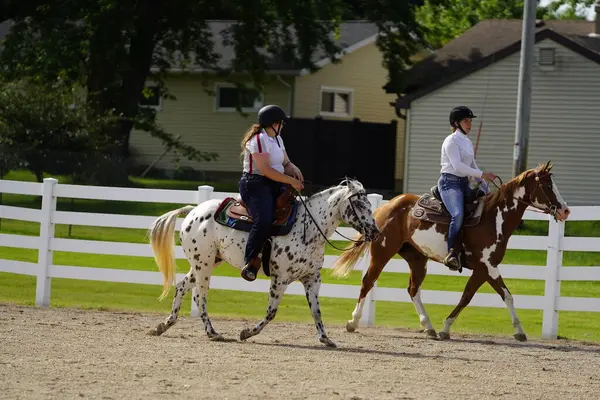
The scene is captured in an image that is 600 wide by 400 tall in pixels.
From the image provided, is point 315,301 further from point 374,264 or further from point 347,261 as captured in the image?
point 374,264

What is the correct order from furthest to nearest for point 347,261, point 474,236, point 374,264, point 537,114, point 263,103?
point 263,103 → point 537,114 → point 374,264 → point 347,261 → point 474,236

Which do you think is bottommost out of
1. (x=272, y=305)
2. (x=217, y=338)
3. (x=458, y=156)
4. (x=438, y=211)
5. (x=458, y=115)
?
(x=217, y=338)

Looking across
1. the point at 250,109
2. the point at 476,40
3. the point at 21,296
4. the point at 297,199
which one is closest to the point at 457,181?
the point at 297,199

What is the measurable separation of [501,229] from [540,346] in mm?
1249

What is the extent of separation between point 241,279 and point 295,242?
262 cm

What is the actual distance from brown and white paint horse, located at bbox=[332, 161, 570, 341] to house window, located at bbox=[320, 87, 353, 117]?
1042 inches

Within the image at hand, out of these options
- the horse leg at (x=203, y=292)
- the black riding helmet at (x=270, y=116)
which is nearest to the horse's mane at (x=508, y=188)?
the black riding helmet at (x=270, y=116)

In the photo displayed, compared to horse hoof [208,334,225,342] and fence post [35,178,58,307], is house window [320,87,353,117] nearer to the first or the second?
fence post [35,178,58,307]

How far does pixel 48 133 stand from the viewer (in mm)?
29891

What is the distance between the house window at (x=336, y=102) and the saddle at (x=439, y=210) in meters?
26.6

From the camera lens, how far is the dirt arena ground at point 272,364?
8.70 metres

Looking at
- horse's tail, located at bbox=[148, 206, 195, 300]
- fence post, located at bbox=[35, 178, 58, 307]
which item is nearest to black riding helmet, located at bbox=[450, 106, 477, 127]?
horse's tail, located at bbox=[148, 206, 195, 300]

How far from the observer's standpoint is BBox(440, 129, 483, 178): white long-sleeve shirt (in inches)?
492

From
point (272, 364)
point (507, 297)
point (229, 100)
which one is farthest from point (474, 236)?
point (229, 100)
